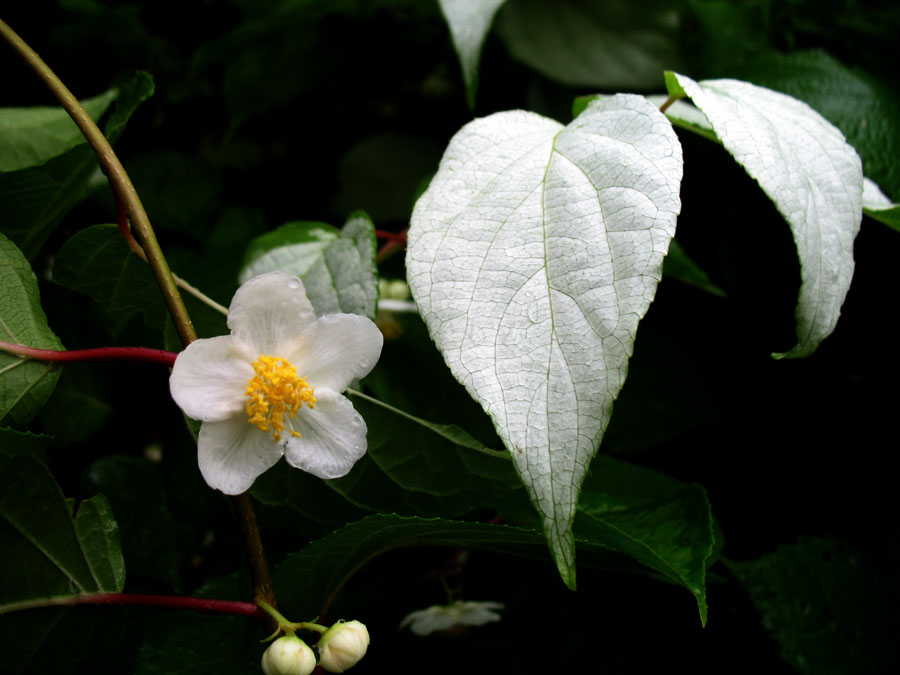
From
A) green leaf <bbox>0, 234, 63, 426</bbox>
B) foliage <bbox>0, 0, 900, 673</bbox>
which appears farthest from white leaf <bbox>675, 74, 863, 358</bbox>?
green leaf <bbox>0, 234, 63, 426</bbox>

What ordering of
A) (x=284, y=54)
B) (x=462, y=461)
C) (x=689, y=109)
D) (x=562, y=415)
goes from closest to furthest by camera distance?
1. (x=562, y=415)
2. (x=462, y=461)
3. (x=689, y=109)
4. (x=284, y=54)

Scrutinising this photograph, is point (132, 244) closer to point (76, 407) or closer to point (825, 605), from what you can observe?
point (76, 407)

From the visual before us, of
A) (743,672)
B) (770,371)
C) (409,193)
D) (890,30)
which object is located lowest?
(743,672)

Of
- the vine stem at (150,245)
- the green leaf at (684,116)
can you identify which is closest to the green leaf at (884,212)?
the green leaf at (684,116)

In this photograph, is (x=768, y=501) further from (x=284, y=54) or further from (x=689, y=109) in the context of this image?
(x=284, y=54)

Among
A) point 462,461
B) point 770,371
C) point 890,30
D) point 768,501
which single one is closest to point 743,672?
point 768,501

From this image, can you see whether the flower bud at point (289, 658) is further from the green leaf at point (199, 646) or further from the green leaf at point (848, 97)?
the green leaf at point (848, 97)

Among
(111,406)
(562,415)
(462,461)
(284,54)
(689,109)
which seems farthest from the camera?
(284,54)
